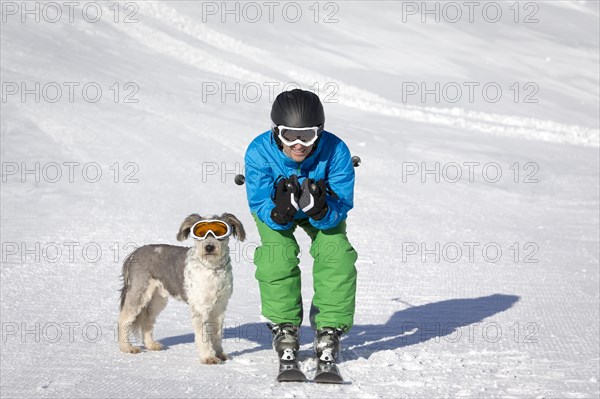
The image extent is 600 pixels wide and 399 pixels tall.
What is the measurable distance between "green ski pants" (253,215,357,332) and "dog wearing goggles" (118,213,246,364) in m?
0.23

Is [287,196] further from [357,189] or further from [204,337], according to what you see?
[357,189]

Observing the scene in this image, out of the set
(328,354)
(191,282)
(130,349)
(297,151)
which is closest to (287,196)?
(297,151)

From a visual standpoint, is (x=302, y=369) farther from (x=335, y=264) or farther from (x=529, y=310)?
(x=529, y=310)

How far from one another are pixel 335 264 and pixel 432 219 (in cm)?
687

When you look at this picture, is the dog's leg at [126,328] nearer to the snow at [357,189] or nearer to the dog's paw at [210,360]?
the snow at [357,189]

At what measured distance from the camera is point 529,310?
804cm

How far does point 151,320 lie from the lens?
6.33m

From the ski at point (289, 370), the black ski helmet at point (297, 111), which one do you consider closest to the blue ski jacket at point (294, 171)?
the black ski helmet at point (297, 111)

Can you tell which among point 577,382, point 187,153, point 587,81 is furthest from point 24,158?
point 587,81

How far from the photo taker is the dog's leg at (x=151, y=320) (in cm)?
628

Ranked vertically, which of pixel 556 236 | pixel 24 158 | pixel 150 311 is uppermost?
A: pixel 24 158

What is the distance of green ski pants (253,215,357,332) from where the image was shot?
5820mm

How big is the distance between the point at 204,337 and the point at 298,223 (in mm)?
1037

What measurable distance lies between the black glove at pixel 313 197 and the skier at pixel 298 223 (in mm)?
138
